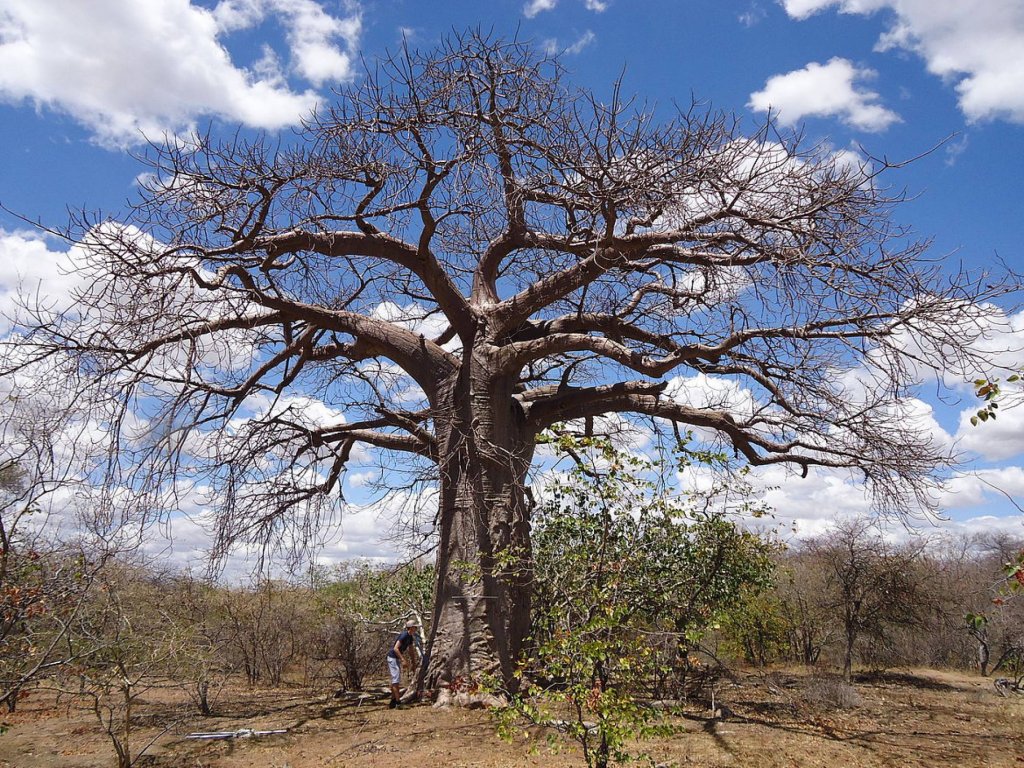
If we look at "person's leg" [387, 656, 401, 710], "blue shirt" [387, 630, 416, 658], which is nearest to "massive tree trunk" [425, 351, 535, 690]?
"person's leg" [387, 656, 401, 710]

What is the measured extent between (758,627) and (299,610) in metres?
7.52

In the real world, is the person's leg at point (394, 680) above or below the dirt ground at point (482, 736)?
above

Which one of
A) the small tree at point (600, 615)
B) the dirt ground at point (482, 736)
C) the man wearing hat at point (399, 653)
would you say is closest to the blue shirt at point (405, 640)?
the man wearing hat at point (399, 653)

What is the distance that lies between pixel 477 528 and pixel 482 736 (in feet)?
6.06

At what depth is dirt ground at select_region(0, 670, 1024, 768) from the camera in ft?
17.1

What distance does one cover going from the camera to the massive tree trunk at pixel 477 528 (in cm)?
657

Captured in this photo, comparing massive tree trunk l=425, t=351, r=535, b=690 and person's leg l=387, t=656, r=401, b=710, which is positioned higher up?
massive tree trunk l=425, t=351, r=535, b=690

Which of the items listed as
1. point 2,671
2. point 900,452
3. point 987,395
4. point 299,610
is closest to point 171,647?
point 2,671

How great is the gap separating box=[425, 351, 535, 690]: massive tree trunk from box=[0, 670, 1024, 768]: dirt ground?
1.77 feet

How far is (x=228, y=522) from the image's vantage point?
7.70 metres

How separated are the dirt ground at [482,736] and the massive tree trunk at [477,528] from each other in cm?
54

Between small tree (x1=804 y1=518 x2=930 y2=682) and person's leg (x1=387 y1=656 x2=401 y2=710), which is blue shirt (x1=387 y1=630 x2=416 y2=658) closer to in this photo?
person's leg (x1=387 y1=656 x2=401 y2=710)

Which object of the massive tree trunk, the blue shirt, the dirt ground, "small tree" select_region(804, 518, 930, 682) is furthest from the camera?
"small tree" select_region(804, 518, 930, 682)

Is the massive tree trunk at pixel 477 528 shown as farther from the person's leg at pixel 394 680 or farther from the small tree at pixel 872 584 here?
the small tree at pixel 872 584
